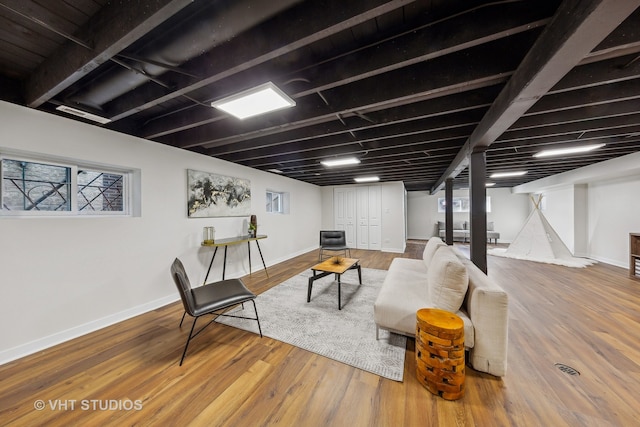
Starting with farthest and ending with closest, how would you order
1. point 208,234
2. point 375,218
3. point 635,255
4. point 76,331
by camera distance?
point 375,218, point 635,255, point 208,234, point 76,331

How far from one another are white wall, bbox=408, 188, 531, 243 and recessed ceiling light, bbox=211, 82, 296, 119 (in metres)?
8.61

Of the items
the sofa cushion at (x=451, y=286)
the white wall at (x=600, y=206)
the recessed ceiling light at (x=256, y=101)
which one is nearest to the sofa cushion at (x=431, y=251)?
the sofa cushion at (x=451, y=286)

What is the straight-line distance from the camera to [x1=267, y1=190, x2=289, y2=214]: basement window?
18.1ft

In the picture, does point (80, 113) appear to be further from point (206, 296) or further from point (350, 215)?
point (350, 215)

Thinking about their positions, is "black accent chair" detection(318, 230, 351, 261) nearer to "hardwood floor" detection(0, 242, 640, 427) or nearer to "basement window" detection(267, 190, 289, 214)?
"basement window" detection(267, 190, 289, 214)

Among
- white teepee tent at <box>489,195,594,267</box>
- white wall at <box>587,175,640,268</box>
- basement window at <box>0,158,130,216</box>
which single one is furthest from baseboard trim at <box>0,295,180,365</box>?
white wall at <box>587,175,640,268</box>

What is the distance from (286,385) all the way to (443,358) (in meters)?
1.15

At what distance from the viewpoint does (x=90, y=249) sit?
7.52ft

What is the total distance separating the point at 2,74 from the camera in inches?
67.0

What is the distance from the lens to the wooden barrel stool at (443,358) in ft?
4.78

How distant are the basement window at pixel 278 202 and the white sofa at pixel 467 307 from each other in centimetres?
392

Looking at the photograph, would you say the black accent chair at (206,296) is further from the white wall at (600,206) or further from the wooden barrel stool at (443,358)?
the white wall at (600,206)

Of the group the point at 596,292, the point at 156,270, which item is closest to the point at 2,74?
the point at 156,270

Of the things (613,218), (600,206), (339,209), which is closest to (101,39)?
(339,209)
